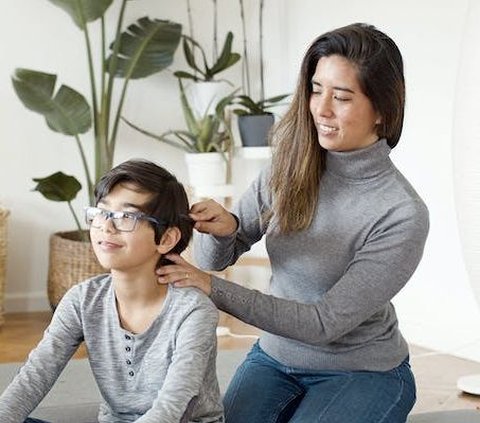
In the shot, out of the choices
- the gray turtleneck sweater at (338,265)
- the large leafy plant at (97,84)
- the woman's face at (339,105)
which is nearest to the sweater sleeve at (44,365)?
the gray turtleneck sweater at (338,265)

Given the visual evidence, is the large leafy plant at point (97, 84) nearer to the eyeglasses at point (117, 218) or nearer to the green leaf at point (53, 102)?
the green leaf at point (53, 102)

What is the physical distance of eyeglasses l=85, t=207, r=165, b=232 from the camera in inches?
70.8

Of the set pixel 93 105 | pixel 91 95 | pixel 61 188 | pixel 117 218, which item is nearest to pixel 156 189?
pixel 117 218

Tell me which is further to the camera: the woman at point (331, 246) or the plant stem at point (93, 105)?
the plant stem at point (93, 105)

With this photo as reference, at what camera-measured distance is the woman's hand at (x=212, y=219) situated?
1969mm

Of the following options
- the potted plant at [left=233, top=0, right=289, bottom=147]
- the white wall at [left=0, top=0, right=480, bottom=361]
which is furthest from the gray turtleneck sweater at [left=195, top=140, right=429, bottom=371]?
the potted plant at [left=233, top=0, right=289, bottom=147]

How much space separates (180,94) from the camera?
4.43m

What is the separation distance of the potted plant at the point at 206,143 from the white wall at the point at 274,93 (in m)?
0.30

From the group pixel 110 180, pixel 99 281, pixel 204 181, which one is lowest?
pixel 204 181

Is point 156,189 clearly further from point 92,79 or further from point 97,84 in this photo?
point 97,84

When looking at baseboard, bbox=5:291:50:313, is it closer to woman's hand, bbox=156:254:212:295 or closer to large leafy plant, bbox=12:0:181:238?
large leafy plant, bbox=12:0:181:238

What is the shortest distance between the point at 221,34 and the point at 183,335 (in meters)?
3.02

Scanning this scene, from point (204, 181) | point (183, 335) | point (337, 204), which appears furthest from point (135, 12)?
point (183, 335)

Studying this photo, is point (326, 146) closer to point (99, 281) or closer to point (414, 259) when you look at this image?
point (414, 259)
